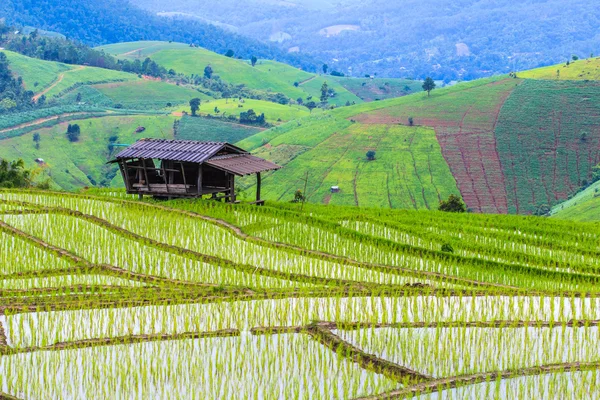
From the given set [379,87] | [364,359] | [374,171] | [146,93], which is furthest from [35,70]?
[364,359]

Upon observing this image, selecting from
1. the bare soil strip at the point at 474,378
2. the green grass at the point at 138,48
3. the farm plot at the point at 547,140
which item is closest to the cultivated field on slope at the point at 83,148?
the farm plot at the point at 547,140

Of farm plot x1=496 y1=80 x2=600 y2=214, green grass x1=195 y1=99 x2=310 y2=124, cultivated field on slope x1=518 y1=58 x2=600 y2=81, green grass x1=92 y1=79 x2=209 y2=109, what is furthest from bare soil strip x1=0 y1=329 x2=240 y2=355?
green grass x1=92 y1=79 x2=209 y2=109

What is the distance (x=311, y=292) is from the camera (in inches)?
514

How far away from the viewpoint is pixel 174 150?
21.6 meters

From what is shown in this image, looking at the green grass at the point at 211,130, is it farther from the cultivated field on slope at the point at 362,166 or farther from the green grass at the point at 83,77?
the green grass at the point at 83,77

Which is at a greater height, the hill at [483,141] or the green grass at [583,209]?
the hill at [483,141]

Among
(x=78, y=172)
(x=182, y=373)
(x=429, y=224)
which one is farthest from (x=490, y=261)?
(x=78, y=172)

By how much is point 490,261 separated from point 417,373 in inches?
291

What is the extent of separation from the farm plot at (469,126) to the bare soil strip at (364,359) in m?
63.6

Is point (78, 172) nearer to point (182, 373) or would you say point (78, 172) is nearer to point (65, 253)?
point (65, 253)

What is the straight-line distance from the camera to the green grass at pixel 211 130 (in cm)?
9944

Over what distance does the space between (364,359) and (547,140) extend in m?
79.7

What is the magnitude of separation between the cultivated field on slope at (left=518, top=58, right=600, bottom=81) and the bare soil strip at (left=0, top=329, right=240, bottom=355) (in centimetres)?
9193

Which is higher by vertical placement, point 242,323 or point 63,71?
point 63,71
